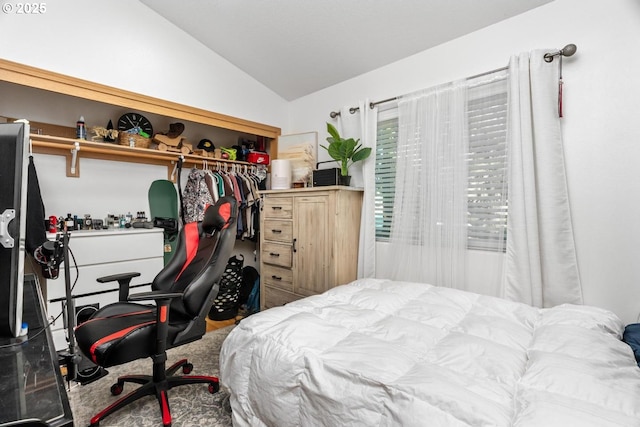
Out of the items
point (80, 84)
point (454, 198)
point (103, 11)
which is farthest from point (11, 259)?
point (103, 11)

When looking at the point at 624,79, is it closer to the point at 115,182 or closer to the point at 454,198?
the point at 454,198

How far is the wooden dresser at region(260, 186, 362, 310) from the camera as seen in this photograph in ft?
8.64

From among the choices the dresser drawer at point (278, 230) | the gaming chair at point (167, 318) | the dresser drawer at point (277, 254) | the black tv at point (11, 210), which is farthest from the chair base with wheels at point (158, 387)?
the dresser drawer at point (278, 230)

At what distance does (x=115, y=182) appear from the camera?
299 cm

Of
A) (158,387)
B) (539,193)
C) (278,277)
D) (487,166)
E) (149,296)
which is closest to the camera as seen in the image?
(149,296)

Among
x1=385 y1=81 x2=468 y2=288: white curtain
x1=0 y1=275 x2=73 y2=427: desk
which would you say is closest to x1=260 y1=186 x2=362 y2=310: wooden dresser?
x1=385 y1=81 x2=468 y2=288: white curtain

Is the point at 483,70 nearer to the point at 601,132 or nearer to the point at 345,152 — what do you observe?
the point at 601,132

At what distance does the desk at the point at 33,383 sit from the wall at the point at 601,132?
252cm

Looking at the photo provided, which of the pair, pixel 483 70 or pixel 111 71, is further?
pixel 111 71

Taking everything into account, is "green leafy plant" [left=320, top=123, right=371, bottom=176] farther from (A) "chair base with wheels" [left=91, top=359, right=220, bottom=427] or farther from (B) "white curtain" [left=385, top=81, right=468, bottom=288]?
(A) "chair base with wheels" [left=91, top=359, right=220, bottom=427]

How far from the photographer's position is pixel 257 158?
12.2ft

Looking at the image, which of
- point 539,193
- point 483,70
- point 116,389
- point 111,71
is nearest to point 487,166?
point 539,193

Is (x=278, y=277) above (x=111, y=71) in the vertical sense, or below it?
below

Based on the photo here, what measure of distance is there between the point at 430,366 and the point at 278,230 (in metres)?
2.19
